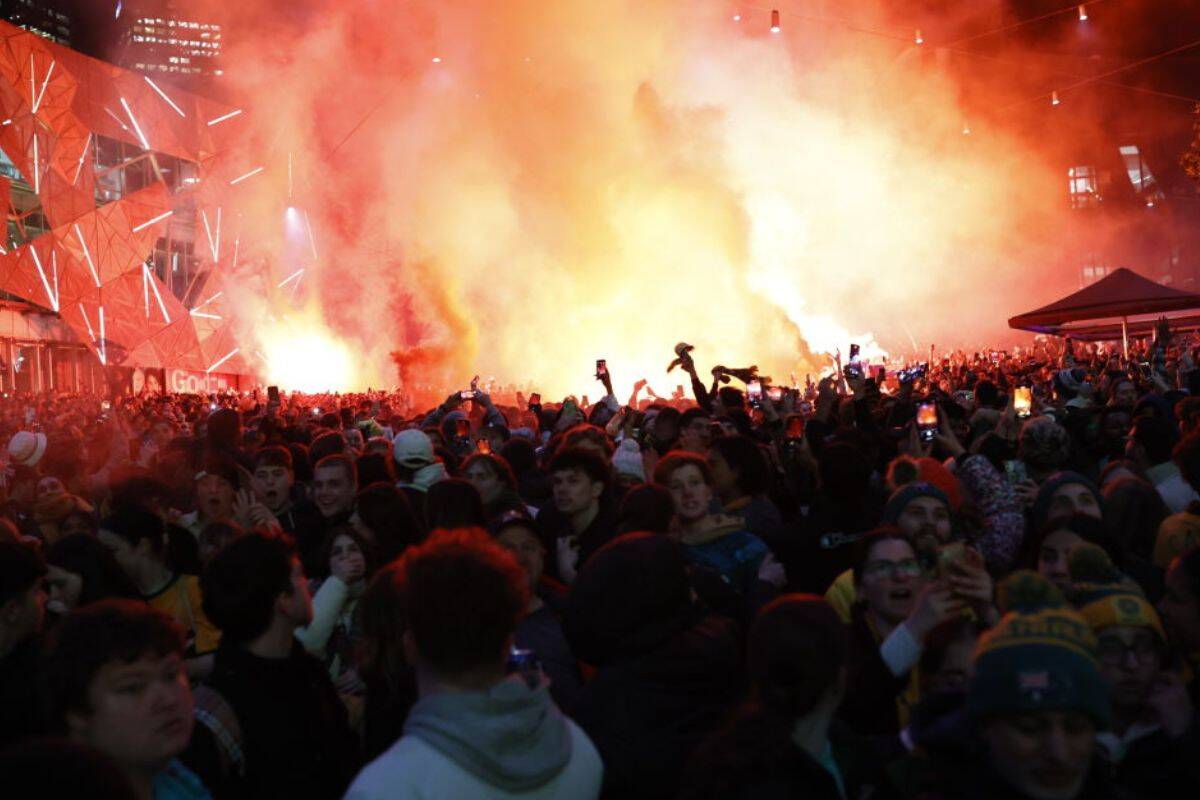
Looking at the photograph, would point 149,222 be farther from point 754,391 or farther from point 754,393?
point 754,393

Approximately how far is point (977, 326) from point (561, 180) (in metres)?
20.0

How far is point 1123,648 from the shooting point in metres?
3.33

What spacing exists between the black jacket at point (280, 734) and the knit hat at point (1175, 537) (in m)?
3.48

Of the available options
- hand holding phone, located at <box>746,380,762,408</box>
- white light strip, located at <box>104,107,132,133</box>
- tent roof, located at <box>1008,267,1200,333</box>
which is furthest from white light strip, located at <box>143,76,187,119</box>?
hand holding phone, located at <box>746,380,762,408</box>

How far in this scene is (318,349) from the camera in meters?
55.4

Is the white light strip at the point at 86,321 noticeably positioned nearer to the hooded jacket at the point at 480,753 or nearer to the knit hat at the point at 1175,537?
the knit hat at the point at 1175,537

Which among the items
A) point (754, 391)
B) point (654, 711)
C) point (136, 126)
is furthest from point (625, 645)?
point (136, 126)

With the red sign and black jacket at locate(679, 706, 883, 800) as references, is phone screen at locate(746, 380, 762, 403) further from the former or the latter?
the red sign

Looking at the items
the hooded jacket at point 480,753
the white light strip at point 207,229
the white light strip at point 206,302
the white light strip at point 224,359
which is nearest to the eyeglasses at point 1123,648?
the hooded jacket at point 480,753

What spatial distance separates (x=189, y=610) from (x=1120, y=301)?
1379 centimetres

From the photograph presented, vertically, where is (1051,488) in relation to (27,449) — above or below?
below

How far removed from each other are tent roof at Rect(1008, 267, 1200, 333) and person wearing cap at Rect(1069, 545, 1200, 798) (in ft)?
43.3

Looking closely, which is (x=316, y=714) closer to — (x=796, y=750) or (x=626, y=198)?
(x=796, y=750)

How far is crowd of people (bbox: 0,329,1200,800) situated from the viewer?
269 centimetres
